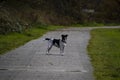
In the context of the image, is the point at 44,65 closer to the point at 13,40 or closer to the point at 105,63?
the point at 105,63

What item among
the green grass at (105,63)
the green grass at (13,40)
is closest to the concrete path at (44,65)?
the green grass at (105,63)

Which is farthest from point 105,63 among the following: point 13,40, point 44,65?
point 13,40

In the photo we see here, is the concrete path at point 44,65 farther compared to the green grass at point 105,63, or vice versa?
the green grass at point 105,63

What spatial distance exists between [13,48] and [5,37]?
25.7 ft

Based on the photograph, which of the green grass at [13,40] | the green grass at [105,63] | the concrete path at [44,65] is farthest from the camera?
the green grass at [13,40]

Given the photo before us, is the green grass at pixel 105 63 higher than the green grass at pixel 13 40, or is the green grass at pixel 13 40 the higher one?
the green grass at pixel 105 63

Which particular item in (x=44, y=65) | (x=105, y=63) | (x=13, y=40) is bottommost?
(x=13, y=40)

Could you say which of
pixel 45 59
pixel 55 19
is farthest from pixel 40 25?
pixel 45 59

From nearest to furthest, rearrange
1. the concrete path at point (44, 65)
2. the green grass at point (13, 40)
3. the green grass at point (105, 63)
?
the concrete path at point (44, 65) < the green grass at point (105, 63) < the green grass at point (13, 40)

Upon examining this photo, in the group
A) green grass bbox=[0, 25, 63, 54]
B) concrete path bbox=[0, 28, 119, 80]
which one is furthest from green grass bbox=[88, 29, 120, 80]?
green grass bbox=[0, 25, 63, 54]

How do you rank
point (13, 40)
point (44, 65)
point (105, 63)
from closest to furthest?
point (44, 65)
point (105, 63)
point (13, 40)

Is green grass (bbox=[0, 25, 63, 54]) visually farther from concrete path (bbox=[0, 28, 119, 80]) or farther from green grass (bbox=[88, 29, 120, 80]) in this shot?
green grass (bbox=[88, 29, 120, 80])

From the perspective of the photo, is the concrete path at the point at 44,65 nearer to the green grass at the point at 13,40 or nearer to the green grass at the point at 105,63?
the green grass at the point at 105,63

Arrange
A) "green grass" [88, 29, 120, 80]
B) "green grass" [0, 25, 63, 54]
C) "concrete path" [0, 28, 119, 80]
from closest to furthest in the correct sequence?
1. "concrete path" [0, 28, 119, 80]
2. "green grass" [88, 29, 120, 80]
3. "green grass" [0, 25, 63, 54]
